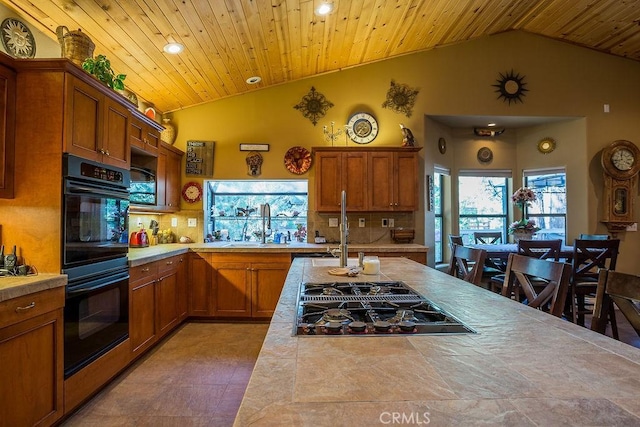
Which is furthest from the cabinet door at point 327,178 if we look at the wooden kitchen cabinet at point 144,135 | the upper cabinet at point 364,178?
the wooden kitchen cabinet at point 144,135

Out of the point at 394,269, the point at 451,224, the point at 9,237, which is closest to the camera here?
the point at 9,237

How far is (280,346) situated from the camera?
92 cm

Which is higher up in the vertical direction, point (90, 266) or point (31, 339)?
point (90, 266)

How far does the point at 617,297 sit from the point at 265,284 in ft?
10.6

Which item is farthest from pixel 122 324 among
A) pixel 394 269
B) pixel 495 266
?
pixel 495 266

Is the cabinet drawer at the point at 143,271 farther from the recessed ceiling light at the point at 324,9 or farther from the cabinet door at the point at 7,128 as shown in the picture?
the recessed ceiling light at the point at 324,9

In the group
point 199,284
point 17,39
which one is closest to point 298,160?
point 199,284

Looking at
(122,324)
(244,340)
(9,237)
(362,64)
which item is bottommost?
(244,340)

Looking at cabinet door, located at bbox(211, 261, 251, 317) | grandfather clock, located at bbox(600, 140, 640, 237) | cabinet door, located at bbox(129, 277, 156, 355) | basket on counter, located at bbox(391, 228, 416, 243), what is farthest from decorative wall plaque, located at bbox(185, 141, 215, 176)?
grandfather clock, located at bbox(600, 140, 640, 237)

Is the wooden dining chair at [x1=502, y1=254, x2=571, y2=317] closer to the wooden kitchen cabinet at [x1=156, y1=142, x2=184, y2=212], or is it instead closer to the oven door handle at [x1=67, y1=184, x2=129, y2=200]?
the oven door handle at [x1=67, y1=184, x2=129, y2=200]

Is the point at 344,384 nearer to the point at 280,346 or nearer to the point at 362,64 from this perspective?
the point at 280,346

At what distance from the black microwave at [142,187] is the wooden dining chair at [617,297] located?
3.38 meters

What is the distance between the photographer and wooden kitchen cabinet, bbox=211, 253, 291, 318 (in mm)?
4016

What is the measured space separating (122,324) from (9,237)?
37.3 inches
